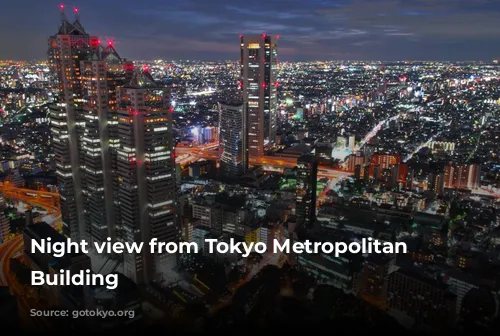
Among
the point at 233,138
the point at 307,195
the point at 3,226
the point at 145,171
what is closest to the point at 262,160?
the point at 233,138

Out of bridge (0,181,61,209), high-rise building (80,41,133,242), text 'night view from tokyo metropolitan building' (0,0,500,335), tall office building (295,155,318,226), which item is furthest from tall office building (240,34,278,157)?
high-rise building (80,41,133,242)

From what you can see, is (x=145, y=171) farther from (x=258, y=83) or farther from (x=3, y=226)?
(x=258, y=83)

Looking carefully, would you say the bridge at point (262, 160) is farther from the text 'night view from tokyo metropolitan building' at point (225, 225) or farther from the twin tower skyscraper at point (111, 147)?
the twin tower skyscraper at point (111, 147)

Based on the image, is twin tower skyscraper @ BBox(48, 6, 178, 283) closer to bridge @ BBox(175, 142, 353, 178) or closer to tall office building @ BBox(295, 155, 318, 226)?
tall office building @ BBox(295, 155, 318, 226)

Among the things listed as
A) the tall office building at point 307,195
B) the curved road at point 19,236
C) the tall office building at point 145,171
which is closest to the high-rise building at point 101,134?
the tall office building at point 145,171

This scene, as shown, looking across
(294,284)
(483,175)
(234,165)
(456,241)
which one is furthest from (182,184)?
(483,175)
